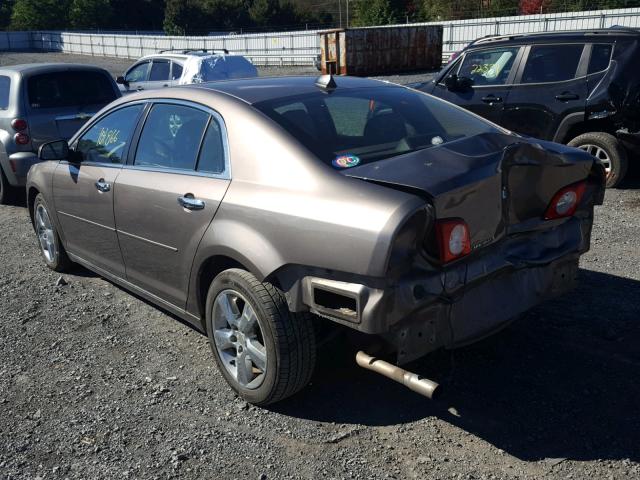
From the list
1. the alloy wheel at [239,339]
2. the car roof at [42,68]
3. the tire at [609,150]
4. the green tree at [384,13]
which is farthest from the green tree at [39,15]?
the alloy wheel at [239,339]

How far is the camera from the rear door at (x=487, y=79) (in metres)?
8.45

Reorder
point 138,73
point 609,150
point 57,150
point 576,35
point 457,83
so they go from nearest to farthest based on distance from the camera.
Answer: point 57,150
point 609,150
point 576,35
point 457,83
point 138,73

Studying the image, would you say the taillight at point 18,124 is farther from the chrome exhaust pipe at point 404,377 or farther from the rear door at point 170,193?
the chrome exhaust pipe at point 404,377

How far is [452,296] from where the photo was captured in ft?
10.2

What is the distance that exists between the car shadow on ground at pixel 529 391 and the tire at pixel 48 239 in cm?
289

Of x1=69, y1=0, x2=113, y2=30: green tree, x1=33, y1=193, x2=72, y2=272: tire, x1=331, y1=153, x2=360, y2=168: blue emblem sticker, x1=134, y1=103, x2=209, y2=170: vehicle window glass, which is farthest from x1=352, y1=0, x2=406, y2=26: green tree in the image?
x1=331, y1=153, x2=360, y2=168: blue emblem sticker

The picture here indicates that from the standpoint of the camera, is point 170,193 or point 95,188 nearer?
point 170,193

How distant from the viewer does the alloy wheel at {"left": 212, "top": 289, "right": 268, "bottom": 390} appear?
11.6 feet

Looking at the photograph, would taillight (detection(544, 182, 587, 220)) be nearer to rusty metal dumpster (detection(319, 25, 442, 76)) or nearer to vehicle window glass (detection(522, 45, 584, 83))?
vehicle window glass (detection(522, 45, 584, 83))

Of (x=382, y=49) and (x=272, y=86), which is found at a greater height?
(x=272, y=86)

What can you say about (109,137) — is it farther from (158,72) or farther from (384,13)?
(384,13)

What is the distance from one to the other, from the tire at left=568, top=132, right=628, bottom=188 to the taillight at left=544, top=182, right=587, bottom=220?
171 inches

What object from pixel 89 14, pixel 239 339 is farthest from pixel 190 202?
pixel 89 14

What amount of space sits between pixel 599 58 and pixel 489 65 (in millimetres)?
1424
